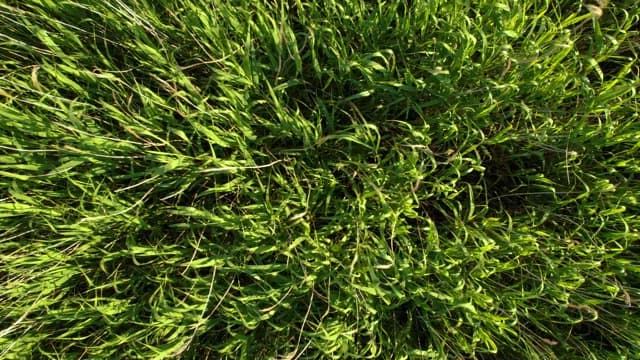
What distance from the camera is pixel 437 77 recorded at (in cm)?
108

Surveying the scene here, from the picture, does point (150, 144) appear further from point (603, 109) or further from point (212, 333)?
point (603, 109)

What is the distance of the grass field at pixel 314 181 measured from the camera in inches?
42.4

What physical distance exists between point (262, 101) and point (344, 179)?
0.86 feet

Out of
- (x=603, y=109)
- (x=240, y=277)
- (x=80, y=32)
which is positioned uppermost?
(x=80, y=32)

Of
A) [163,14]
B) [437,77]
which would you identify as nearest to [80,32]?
[163,14]

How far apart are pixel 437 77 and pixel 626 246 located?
1.83 feet

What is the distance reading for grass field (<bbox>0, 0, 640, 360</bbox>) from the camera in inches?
42.4

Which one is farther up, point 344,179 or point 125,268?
point 344,179

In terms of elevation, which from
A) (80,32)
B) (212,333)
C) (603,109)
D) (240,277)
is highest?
(80,32)

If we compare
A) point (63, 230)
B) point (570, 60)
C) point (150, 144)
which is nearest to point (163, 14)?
point (150, 144)

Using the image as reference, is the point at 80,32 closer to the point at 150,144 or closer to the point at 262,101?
the point at 150,144

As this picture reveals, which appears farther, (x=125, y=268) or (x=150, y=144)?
(x=125, y=268)

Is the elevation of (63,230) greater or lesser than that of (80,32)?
lesser

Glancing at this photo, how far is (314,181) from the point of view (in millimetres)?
1138
